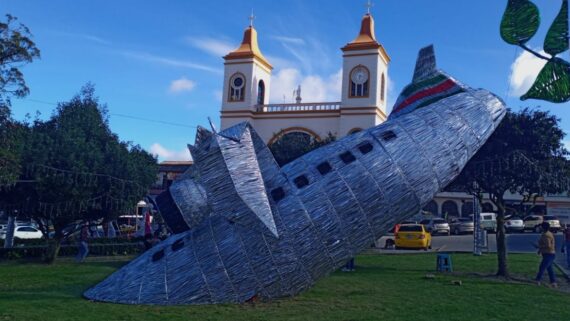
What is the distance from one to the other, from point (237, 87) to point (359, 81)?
13408mm

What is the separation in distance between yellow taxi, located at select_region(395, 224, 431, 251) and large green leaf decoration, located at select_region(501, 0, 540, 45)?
1793 cm

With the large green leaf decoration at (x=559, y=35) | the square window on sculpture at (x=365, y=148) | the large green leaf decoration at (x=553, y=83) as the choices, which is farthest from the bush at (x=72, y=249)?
the large green leaf decoration at (x=559, y=35)

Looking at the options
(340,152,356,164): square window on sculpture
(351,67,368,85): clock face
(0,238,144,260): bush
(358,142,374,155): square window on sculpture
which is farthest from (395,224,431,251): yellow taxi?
(351,67,368,85): clock face

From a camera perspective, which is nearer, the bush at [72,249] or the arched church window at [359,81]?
the bush at [72,249]

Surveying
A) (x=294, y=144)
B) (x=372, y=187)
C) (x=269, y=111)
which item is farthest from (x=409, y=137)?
(x=269, y=111)

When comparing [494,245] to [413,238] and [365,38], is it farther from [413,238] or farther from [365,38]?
[365,38]

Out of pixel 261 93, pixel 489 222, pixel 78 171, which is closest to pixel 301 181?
pixel 78 171

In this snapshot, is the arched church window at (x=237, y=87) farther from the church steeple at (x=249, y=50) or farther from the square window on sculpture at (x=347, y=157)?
the square window on sculpture at (x=347, y=157)

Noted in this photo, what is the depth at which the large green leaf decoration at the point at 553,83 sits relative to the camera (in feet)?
32.3

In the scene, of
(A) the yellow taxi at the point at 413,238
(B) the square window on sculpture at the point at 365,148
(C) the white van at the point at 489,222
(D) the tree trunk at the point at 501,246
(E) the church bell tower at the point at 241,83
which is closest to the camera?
(B) the square window on sculpture at the point at 365,148

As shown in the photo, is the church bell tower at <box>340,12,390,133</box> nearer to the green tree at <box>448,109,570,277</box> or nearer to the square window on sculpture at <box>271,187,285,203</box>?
the green tree at <box>448,109,570,277</box>

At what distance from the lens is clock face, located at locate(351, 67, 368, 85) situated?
48.3 m

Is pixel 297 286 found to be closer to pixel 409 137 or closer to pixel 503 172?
pixel 409 137

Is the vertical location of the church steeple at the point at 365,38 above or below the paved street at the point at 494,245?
above
